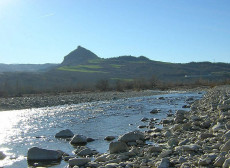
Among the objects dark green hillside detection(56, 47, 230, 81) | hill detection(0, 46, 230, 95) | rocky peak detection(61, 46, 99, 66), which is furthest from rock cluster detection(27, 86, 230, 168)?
rocky peak detection(61, 46, 99, 66)

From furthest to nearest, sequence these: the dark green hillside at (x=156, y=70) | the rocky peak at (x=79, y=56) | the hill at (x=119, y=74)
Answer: the rocky peak at (x=79, y=56) → the dark green hillside at (x=156, y=70) → the hill at (x=119, y=74)

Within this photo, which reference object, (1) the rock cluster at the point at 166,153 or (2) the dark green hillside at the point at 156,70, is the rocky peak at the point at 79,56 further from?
(1) the rock cluster at the point at 166,153

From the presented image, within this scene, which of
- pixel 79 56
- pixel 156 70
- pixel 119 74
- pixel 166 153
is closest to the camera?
pixel 166 153

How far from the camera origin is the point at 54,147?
37.7ft

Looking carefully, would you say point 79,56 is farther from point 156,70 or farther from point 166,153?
point 166,153

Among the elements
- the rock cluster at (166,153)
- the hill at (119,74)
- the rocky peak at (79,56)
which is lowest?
the rock cluster at (166,153)

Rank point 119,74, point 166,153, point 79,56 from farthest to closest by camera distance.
Result: point 79,56 → point 119,74 → point 166,153

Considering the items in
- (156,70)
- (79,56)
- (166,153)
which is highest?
(79,56)

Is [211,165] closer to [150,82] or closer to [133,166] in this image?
[133,166]

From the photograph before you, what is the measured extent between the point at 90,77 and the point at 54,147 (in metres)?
94.1

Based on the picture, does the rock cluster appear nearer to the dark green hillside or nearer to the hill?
the hill

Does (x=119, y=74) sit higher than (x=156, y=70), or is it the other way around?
(x=156, y=70)

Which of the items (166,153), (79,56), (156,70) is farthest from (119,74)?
(166,153)

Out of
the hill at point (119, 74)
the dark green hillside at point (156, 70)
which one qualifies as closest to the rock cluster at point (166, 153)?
the hill at point (119, 74)
